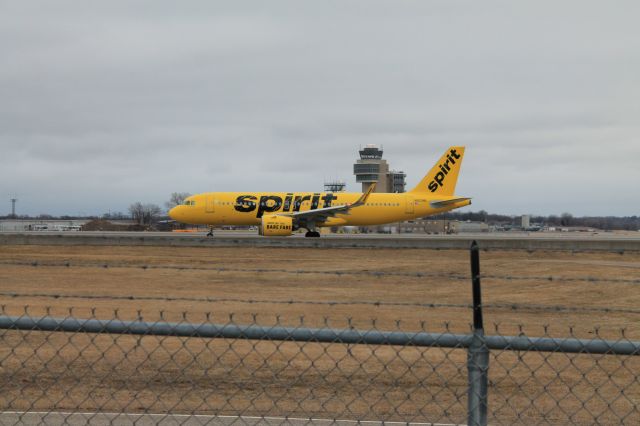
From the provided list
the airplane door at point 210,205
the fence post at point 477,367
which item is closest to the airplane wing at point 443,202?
the airplane door at point 210,205

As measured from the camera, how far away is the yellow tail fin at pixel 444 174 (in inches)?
2153

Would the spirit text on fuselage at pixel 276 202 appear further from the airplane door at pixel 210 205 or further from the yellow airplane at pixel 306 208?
the airplane door at pixel 210 205

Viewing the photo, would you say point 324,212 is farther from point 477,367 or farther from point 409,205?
point 477,367

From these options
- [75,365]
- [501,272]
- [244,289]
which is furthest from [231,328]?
[501,272]

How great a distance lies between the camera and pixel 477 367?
4816mm

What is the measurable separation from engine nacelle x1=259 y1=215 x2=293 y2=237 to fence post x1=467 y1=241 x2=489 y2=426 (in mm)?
42071

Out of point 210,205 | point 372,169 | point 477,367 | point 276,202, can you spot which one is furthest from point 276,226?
point 372,169

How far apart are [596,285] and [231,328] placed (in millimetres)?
21941

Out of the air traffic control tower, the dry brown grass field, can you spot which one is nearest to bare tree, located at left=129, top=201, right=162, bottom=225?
the air traffic control tower

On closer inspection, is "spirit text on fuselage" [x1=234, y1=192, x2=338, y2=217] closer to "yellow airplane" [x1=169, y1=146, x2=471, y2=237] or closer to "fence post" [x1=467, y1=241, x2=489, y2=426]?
"yellow airplane" [x1=169, y1=146, x2=471, y2=237]

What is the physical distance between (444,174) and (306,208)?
10509 millimetres

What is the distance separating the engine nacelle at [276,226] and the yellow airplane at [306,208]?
0.64 m

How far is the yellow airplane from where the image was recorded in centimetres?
5059

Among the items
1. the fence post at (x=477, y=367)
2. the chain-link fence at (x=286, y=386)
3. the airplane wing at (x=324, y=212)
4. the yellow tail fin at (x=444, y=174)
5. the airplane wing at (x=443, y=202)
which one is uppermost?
the yellow tail fin at (x=444, y=174)
